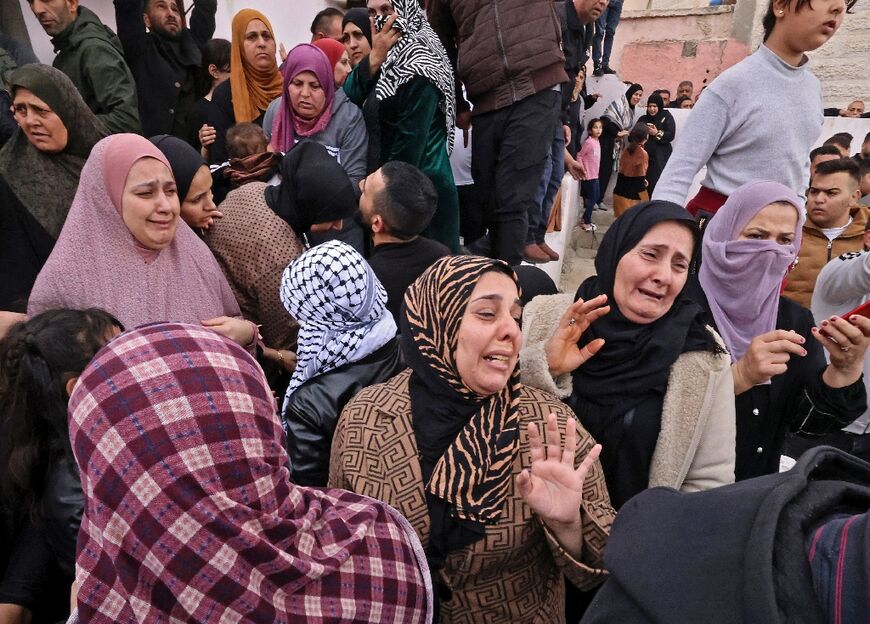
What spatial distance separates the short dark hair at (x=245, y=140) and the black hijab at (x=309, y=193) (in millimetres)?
546

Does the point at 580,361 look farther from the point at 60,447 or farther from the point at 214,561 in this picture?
A: the point at 60,447

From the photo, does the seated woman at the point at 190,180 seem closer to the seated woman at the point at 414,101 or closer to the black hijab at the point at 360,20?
the seated woman at the point at 414,101

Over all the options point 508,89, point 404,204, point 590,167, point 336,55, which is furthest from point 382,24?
point 590,167

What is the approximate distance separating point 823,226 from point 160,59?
4455 millimetres

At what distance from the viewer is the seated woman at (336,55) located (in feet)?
13.0

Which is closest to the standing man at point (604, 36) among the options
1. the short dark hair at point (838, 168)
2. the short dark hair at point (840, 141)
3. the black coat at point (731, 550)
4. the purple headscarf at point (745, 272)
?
the short dark hair at point (840, 141)

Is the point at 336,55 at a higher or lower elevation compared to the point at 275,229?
higher

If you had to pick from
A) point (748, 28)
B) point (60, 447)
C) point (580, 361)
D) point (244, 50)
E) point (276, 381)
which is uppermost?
point (748, 28)

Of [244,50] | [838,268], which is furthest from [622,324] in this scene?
[244,50]

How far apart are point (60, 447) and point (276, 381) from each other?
1.14 m

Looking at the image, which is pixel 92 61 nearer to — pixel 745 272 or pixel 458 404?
pixel 458 404

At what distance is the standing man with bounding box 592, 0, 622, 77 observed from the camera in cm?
958

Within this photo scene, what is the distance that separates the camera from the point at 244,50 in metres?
3.85

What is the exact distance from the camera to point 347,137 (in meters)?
3.47
